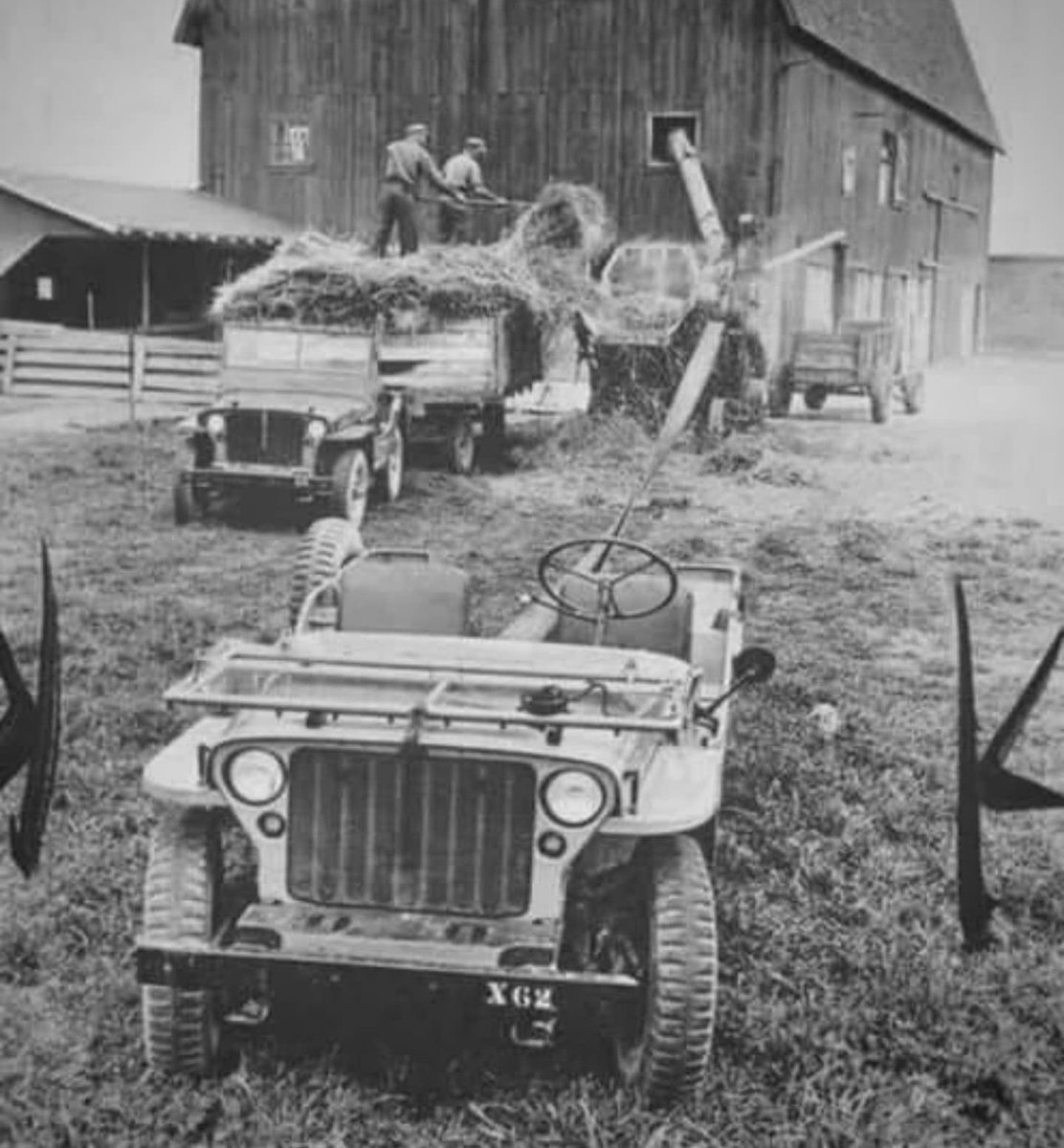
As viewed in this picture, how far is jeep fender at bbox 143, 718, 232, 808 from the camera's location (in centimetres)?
363

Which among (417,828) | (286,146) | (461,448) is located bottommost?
(417,828)

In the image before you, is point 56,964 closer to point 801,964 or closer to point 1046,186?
point 801,964

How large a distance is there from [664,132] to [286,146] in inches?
Result: 169

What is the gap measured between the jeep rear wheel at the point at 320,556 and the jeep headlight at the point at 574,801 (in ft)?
7.61

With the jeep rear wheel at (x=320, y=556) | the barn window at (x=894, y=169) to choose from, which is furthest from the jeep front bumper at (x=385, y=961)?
the barn window at (x=894, y=169)

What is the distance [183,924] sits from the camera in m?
3.58

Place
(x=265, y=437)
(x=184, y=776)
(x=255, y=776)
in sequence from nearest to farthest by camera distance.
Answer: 1. (x=255, y=776)
2. (x=184, y=776)
3. (x=265, y=437)

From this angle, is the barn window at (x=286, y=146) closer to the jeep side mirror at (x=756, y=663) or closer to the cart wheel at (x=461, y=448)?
the cart wheel at (x=461, y=448)

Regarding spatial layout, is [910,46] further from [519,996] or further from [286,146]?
[286,146]

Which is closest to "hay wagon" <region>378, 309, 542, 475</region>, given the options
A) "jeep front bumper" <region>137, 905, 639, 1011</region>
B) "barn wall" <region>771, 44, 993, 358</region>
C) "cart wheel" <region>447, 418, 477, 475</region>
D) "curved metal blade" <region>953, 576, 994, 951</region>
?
"cart wheel" <region>447, 418, 477, 475</region>

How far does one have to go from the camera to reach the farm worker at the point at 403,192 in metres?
12.1

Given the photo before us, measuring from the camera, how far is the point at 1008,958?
409cm

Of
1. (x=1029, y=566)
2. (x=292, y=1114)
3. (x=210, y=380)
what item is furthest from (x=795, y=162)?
(x=292, y=1114)

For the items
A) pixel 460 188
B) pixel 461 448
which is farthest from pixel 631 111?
pixel 461 448
